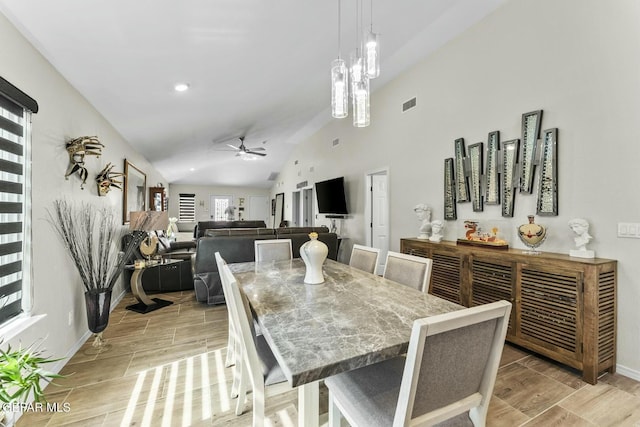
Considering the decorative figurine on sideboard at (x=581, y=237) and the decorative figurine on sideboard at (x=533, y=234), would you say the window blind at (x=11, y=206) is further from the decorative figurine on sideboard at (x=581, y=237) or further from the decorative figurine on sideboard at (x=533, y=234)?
the decorative figurine on sideboard at (x=581, y=237)

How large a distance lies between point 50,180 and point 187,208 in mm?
10109

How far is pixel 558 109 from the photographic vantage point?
2652 mm

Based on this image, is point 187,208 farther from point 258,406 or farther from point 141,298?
point 258,406

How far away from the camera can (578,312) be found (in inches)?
84.0

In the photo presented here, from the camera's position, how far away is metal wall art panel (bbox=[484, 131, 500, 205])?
3.18 m

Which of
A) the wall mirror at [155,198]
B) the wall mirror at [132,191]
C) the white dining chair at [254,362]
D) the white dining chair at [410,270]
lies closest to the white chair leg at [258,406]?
the white dining chair at [254,362]

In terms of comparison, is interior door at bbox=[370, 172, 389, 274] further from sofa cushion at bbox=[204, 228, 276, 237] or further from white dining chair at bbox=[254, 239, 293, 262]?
white dining chair at bbox=[254, 239, 293, 262]

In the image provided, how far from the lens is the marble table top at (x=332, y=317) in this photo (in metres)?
0.99

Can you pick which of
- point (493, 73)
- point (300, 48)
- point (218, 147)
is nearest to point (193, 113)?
point (300, 48)

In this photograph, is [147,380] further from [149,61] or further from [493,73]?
[493,73]

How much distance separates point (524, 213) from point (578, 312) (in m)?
1.12

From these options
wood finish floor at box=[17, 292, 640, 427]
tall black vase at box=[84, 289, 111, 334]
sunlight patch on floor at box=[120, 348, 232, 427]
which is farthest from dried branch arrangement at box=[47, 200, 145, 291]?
sunlight patch on floor at box=[120, 348, 232, 427]

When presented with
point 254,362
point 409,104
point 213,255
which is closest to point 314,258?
point 254,362

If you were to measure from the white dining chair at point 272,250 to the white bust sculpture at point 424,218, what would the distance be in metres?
1.98
